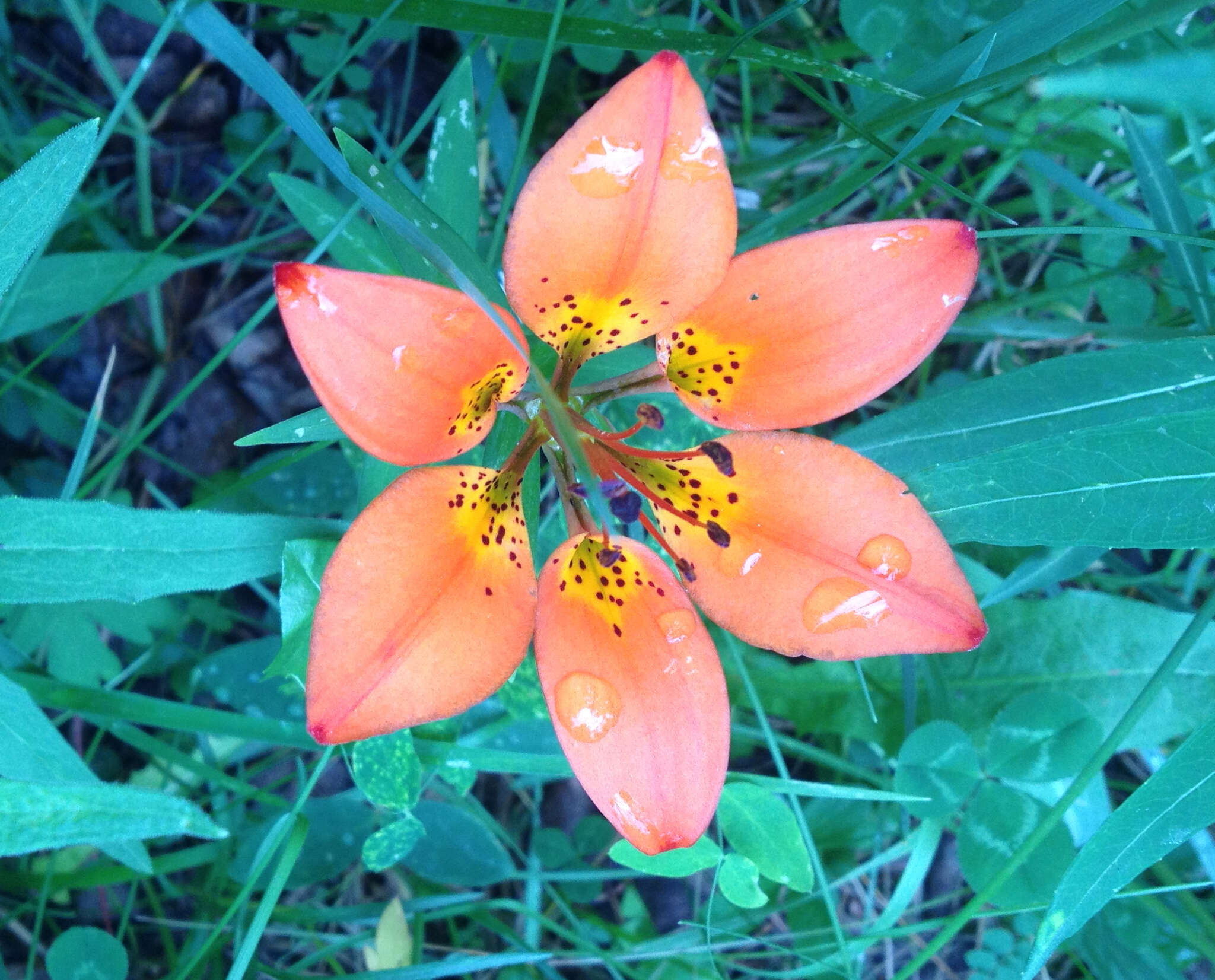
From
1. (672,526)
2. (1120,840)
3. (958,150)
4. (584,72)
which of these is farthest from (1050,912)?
(584,72)

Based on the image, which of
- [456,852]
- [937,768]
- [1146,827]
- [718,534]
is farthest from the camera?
[456,852]

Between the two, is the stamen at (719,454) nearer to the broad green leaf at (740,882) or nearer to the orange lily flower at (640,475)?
the orange lily flower at (640,475)

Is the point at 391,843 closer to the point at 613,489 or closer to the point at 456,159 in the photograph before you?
the point at 613,489

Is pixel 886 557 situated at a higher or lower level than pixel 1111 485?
lower

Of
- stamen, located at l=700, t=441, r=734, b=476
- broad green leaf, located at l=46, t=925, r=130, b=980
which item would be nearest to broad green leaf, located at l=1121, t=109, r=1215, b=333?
stamen, located at l=700, t=441, r=734, b=476

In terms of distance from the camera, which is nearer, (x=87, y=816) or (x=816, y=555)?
(x=87, y=816)

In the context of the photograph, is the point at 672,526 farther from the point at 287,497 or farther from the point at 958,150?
the point at 958,150

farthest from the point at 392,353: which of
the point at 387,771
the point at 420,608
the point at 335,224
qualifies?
the point at 387,771
